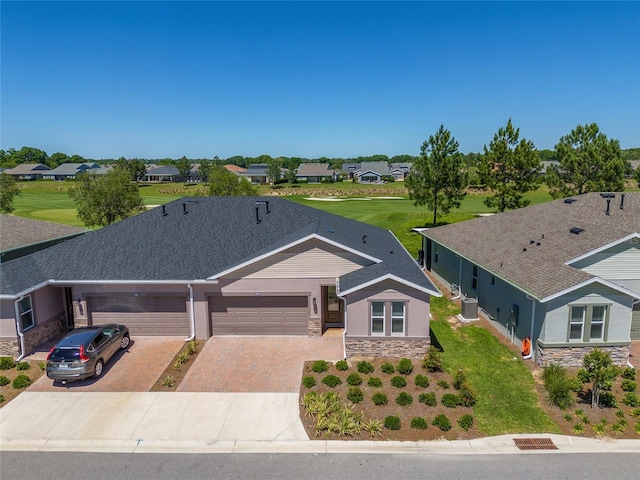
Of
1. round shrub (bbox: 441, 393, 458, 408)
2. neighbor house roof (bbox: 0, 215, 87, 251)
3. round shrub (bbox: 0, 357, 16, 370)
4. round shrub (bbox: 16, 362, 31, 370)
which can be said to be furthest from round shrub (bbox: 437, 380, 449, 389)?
neighbor house roof (bbox: 0, 215, 87, 251)

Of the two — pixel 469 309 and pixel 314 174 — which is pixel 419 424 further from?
pixel 314 174

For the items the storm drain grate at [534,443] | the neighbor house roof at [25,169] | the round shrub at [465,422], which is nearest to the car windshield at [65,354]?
the round shrub at [465,422]

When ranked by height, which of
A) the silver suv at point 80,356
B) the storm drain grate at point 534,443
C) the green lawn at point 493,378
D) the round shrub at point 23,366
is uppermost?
the silver suv at point 80,356

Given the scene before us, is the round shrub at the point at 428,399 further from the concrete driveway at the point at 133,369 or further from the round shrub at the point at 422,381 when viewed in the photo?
the concrete driveway at the point at 133,369

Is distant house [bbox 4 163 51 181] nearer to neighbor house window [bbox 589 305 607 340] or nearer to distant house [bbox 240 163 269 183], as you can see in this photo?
distant house [bbox 240 163 269 183]

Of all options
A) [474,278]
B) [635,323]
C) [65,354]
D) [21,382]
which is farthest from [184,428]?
[635,323]

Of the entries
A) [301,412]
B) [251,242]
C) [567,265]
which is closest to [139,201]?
[251,242]

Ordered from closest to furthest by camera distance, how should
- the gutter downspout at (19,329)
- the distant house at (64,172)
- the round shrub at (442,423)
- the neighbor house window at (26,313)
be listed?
1. the round shrub at (442,423)
2. the gutter downspout at (19,329)
3. the neighbor house window at (26,313)
4. the distant house at (64,172)
